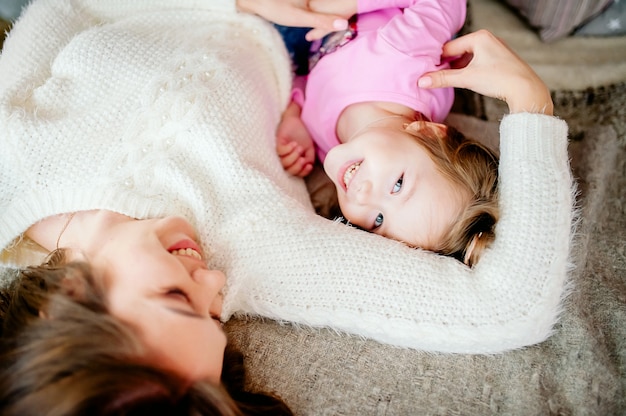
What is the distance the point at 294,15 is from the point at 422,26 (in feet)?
0.96

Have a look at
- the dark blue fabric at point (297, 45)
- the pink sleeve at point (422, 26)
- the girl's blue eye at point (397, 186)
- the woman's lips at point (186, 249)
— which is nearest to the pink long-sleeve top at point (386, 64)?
the pink sleeve at point (422, 26)

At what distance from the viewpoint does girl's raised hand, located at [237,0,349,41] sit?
1212mm

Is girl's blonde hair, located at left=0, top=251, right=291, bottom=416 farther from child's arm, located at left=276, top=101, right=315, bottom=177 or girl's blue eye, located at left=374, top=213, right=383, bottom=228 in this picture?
child's arm, located at left=276, top=101, right=315, bottom=177

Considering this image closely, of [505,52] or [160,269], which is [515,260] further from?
[160,269]

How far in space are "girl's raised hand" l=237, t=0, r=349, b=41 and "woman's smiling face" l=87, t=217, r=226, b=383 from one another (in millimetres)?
624

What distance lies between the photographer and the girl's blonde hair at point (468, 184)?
0.99 m

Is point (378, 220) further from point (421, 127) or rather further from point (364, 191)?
point (421, 127)

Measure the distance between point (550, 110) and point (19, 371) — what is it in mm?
1001

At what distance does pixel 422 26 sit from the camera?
46.6 inches

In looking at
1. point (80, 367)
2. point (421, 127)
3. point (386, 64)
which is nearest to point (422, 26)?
point (386, 64)

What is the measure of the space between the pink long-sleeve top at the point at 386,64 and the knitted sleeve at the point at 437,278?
1.00 feet

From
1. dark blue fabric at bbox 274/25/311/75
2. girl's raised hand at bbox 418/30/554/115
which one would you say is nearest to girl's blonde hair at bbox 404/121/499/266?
girl's raised hand at bbox 418/30/554/115

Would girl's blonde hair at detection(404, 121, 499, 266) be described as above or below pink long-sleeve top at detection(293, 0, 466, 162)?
below

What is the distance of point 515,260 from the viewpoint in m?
0.89
